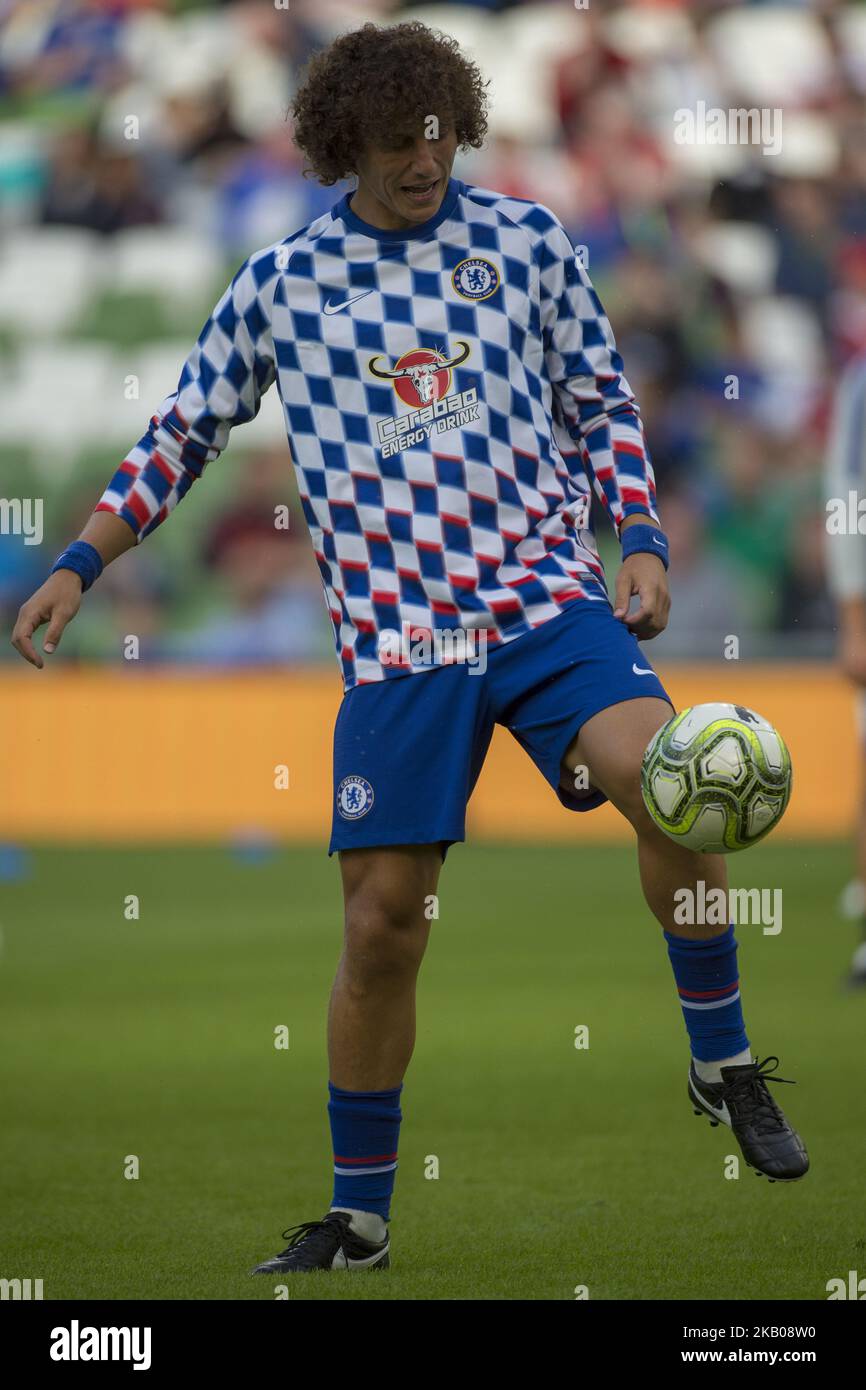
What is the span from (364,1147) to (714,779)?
1.06 m

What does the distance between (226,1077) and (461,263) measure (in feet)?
10.5

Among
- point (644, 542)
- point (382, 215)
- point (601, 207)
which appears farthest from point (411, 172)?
point (601, 207)

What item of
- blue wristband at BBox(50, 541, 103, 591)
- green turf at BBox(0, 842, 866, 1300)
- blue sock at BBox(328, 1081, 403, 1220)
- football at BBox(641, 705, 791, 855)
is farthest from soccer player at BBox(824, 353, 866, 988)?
blue wristband at BBox(50, 541, 103, 591)

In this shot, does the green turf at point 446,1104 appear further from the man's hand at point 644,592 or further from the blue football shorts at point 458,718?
the man's hand at point 644,592

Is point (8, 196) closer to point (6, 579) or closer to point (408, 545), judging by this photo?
point (6, 579)

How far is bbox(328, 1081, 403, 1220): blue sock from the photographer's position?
13.8 feet

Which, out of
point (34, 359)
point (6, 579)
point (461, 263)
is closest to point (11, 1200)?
point (461, 263)

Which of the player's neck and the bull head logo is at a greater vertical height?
the player's neck

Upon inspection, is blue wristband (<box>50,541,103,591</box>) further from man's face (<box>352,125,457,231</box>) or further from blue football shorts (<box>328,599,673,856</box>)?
man's face (<box>352,125,457,231</box>)

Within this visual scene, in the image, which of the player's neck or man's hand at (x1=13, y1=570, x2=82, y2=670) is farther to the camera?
the player's neck

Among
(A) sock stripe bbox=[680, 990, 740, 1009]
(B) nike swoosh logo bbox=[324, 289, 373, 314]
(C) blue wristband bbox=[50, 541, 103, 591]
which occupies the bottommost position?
(A) sock stripe bbox=[680, 990, 740, 1009]

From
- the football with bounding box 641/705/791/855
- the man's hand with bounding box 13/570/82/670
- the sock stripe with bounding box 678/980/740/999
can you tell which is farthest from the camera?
the sock stripe with bounding box 678/980/740/999

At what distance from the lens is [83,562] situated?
164 inches

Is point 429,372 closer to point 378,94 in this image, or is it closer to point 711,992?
point 378,94
